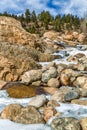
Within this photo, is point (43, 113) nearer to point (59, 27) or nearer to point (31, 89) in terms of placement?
point (31, 89)

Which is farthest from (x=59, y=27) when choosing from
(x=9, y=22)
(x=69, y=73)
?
(x=69, y=73)

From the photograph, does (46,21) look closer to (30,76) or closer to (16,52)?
(16,52)

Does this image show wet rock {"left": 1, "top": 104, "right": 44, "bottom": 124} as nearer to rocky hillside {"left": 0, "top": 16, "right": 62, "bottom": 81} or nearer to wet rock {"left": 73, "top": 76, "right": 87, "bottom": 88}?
wet rock {"left": 73, "top": 76, "right": 87, "bottom": 88}

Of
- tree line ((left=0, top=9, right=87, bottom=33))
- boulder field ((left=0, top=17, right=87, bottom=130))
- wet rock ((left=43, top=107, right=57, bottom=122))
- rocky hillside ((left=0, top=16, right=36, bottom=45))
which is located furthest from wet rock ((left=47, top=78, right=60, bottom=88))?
tree line ((left=0, top=9, right=87, bottom=33))

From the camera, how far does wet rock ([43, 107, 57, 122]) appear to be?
21.8ft

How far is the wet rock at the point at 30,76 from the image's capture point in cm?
1064

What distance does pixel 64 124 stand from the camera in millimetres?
5914

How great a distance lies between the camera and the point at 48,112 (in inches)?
269

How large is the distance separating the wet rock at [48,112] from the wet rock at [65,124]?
20.5 inches

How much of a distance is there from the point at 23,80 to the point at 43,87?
101cm

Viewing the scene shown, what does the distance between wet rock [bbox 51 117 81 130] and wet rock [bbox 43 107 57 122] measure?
1.71 feet

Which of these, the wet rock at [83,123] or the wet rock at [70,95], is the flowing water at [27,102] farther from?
the wet rock at [83,123]

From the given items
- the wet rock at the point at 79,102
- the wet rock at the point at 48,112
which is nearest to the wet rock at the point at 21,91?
the wet rock at the point at 79,102

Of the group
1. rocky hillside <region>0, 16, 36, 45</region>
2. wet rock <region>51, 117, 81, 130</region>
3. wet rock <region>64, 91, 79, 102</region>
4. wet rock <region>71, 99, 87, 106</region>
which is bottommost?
wet rock <region>71, 99, 87, 106</region>
